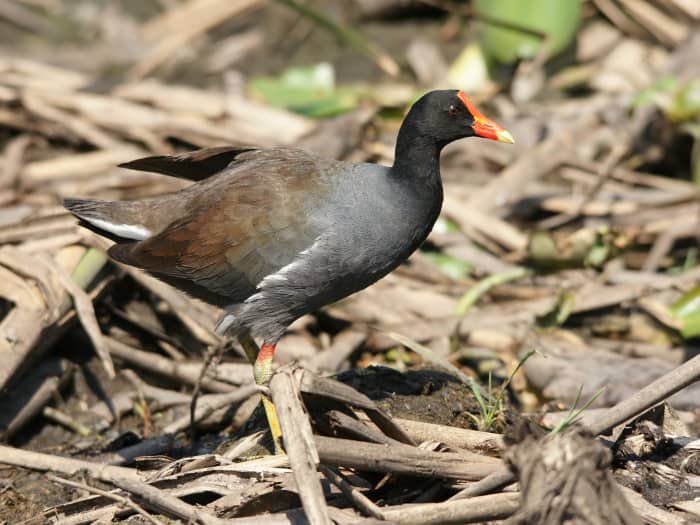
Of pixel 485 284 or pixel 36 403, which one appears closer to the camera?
pixel 36 403

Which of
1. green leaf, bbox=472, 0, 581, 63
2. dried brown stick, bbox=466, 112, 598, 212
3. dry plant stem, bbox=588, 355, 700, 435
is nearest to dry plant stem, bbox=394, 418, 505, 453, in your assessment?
dry plant stem, bbox=588, 355, 700, 435

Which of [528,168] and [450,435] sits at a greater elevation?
[528,168]

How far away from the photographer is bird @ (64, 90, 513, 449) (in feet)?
11.8

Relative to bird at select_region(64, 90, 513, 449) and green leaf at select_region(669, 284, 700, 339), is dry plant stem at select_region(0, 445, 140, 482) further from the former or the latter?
green leaf at select_region(669, 284, 700, 339)

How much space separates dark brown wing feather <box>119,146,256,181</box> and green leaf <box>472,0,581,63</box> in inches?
125

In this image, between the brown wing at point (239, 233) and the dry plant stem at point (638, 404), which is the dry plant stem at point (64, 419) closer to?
the brown wing at point (239, 233)

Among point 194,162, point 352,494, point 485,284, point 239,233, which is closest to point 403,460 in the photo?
point 352,494

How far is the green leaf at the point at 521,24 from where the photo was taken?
679 centimetres

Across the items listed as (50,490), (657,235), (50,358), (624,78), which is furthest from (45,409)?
(624,78)

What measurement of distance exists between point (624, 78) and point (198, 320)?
13.3 ft

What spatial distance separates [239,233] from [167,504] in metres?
1.19

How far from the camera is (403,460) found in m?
2.73

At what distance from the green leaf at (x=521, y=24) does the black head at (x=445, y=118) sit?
3087mm

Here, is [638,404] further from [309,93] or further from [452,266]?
[309,93]
